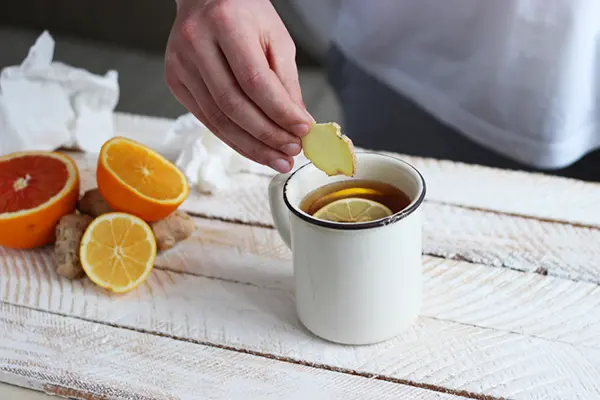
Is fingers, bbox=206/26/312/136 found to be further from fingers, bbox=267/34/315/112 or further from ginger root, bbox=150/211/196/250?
ginger root, bbox=150/211/196/250

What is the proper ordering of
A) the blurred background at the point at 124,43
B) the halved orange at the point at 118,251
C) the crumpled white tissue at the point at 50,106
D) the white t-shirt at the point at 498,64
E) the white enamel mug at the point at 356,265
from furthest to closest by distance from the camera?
1. the blurred background at the point at 124,43
2. the crumpled white tissue at the point at 50,106
3. the white t-shirt at the point at 498,64
4. the halved orange at the point at 118,251
5. the white enamel mug at the point at 356,265

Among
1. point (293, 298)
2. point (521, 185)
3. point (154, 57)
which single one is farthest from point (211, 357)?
point (154, 57)

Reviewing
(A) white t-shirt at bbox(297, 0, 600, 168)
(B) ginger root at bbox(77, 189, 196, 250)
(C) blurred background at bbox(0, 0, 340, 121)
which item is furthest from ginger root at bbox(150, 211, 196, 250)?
(C) blurred background at bbox(0, 0, 340, 121)

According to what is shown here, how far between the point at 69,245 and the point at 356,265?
0.33 metres

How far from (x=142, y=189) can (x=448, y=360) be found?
1.23ft

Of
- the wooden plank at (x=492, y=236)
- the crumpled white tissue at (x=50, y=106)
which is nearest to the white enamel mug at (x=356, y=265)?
the wooden plank at (x=492, y=236)

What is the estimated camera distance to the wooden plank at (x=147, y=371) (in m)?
0.71

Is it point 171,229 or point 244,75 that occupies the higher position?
point 244,75

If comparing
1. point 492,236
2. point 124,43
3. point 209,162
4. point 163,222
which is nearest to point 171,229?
point 163,222

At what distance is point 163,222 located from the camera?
888 mm

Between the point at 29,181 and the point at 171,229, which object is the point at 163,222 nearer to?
the point at 171,229

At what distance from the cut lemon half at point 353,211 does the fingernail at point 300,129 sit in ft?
0.25

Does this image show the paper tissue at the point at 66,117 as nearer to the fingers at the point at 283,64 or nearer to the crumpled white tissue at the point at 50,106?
the crumpled white tissue at the point at 50,106

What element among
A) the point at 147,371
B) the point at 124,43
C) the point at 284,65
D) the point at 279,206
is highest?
the point at 284,65
